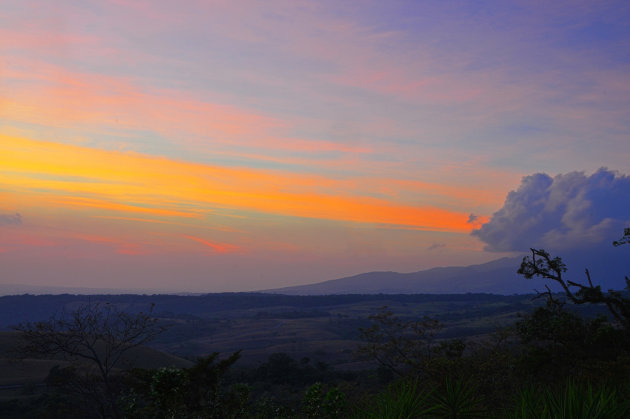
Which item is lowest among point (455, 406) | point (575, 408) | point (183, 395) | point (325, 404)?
point (183, 395)

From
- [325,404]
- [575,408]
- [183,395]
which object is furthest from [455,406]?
[183,395]

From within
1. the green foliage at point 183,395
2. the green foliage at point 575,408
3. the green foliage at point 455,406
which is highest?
the green foliage at point 575,408

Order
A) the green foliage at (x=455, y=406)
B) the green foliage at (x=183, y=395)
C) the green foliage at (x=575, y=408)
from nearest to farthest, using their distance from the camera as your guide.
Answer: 1. the green foliage at (x=575, y=408)
2. the green foliage at (x=455, y=406)
3. the green foliage at (x=183, y=395)

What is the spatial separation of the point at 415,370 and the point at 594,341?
30.4 feet

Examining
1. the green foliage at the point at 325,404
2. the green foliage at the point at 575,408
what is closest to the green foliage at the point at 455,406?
the green foliage at the point at 575,408

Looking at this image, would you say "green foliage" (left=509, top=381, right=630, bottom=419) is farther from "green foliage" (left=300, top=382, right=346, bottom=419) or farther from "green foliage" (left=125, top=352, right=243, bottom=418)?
"green foliage" (left=125, top=352, right=243, bottom=418)

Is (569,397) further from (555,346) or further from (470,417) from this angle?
(555,346)

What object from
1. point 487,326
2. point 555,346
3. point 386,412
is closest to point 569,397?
point 386,412

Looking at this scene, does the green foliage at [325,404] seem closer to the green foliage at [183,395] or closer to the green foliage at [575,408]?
the green foliage at [183,395]

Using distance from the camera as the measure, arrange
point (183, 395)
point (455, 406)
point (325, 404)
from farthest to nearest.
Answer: point (183, 395), point (325, 404), point (455, 406)

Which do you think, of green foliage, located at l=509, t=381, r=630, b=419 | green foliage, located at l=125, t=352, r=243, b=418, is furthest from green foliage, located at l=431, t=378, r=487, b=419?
green foliage, located at l=125, t=352, r=243, b=418

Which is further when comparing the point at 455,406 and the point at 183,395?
the point at 183,395

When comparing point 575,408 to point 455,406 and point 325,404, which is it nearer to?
point 455,406

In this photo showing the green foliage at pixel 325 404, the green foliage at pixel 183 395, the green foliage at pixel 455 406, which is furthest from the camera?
the green foliage at pixel 183 395
